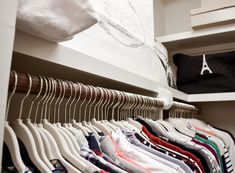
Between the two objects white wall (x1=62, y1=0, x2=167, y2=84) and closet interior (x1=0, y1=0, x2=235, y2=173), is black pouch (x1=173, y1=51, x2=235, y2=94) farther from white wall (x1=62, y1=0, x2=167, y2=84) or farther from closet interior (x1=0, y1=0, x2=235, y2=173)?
white wall (x1=62, y1=0, x2=167, y2=84)

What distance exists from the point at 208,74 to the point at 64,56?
123 centimetres

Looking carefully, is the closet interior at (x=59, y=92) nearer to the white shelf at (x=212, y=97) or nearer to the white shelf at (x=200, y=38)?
the white shelf at (x=212, y=97)

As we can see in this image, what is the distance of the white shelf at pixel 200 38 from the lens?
4.86 ft

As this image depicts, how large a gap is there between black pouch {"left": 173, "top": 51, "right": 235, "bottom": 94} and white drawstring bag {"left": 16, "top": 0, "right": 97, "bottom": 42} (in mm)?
1234

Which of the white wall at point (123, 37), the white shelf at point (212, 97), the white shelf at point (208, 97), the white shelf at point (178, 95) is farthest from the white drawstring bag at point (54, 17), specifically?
the white shelf at point (212, 97)

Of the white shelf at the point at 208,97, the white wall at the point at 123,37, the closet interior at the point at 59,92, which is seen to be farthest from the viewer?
the white shelf at the point at 208,97

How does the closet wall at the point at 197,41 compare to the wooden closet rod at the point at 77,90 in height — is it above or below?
above

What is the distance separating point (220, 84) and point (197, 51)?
38 cm

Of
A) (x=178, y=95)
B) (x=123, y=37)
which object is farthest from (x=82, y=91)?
(x=178, y=95)

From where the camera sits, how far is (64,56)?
20.6 inches

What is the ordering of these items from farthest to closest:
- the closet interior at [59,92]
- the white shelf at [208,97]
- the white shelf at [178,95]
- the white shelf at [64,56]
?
the white shelf at [208,97] → the white shelf at [178,95] → the white shelf at [64,56] → the closet interior at [59,92]

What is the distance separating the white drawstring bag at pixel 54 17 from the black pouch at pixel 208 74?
1.23 meters

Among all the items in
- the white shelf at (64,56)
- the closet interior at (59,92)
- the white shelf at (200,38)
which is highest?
the white shelf at (200,38)

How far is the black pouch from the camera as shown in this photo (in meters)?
1.50
